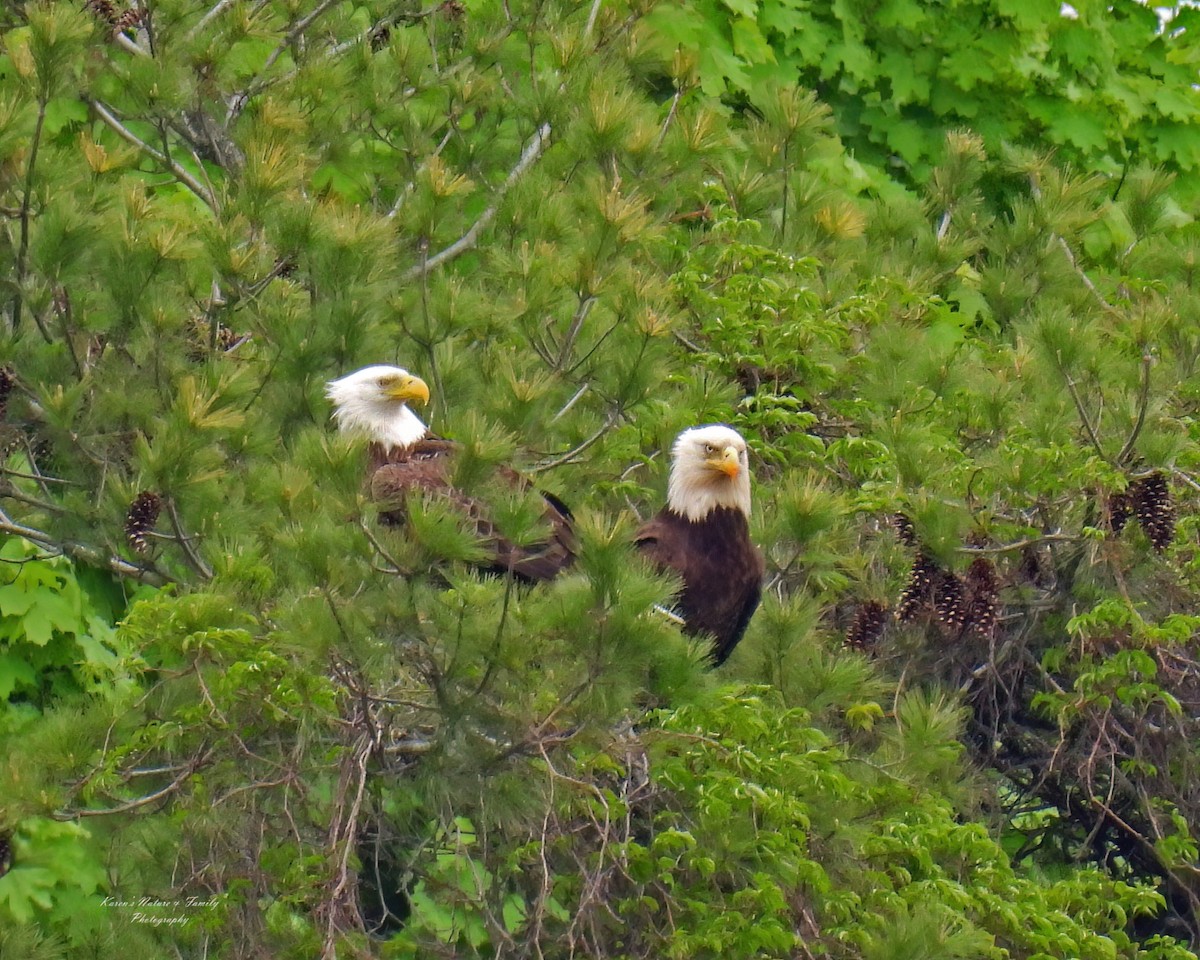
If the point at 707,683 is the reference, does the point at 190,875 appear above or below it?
below

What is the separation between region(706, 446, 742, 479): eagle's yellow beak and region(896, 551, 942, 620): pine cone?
0.65m

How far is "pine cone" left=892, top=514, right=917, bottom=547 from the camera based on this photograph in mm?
5453

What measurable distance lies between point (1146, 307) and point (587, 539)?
2.82 meters

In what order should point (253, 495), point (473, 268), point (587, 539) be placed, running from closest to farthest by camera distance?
point (587, 539) < point (253, 495) < point (473, 268)

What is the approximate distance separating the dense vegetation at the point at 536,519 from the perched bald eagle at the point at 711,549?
148 mm

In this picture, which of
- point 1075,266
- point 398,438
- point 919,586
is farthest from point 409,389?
point 1075,266

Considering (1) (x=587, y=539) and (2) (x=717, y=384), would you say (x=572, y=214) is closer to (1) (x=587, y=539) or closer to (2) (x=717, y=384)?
(2) (x=717, y=384)

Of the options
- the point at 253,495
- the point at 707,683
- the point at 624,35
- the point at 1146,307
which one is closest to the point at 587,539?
the point at 707,683

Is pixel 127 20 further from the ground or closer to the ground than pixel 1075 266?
closer to the ground

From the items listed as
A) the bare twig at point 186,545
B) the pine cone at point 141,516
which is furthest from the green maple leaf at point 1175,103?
the pine cone at point 141,516

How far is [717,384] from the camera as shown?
5.98 metres

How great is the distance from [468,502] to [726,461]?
1830mm

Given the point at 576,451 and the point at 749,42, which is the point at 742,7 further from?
the point at 576,451

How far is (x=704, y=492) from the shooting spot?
20.0 feet
